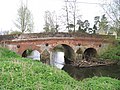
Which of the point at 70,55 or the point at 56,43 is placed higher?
the point at 56,43

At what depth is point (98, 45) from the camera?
28.3 m

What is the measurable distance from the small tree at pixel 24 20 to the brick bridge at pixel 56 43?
8.54 m

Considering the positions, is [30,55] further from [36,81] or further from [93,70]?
[36,81]

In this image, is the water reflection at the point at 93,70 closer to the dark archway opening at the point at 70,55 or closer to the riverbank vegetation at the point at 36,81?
the dark archway opening at the point at 70,55

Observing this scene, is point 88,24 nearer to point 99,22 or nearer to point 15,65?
point 99,22

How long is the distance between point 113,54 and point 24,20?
48.3 feet

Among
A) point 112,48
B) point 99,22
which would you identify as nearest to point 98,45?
point 112,48

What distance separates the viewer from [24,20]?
35.2 m

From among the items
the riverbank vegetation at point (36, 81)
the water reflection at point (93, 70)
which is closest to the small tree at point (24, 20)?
the water reflection at point (93, 70)

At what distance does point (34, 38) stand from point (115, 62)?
8.51m

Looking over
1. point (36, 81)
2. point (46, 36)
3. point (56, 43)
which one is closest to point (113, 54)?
point (56, 43)

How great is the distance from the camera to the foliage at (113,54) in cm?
2562

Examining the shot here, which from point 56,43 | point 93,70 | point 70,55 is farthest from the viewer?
point 70,55

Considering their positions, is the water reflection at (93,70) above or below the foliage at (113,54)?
below
